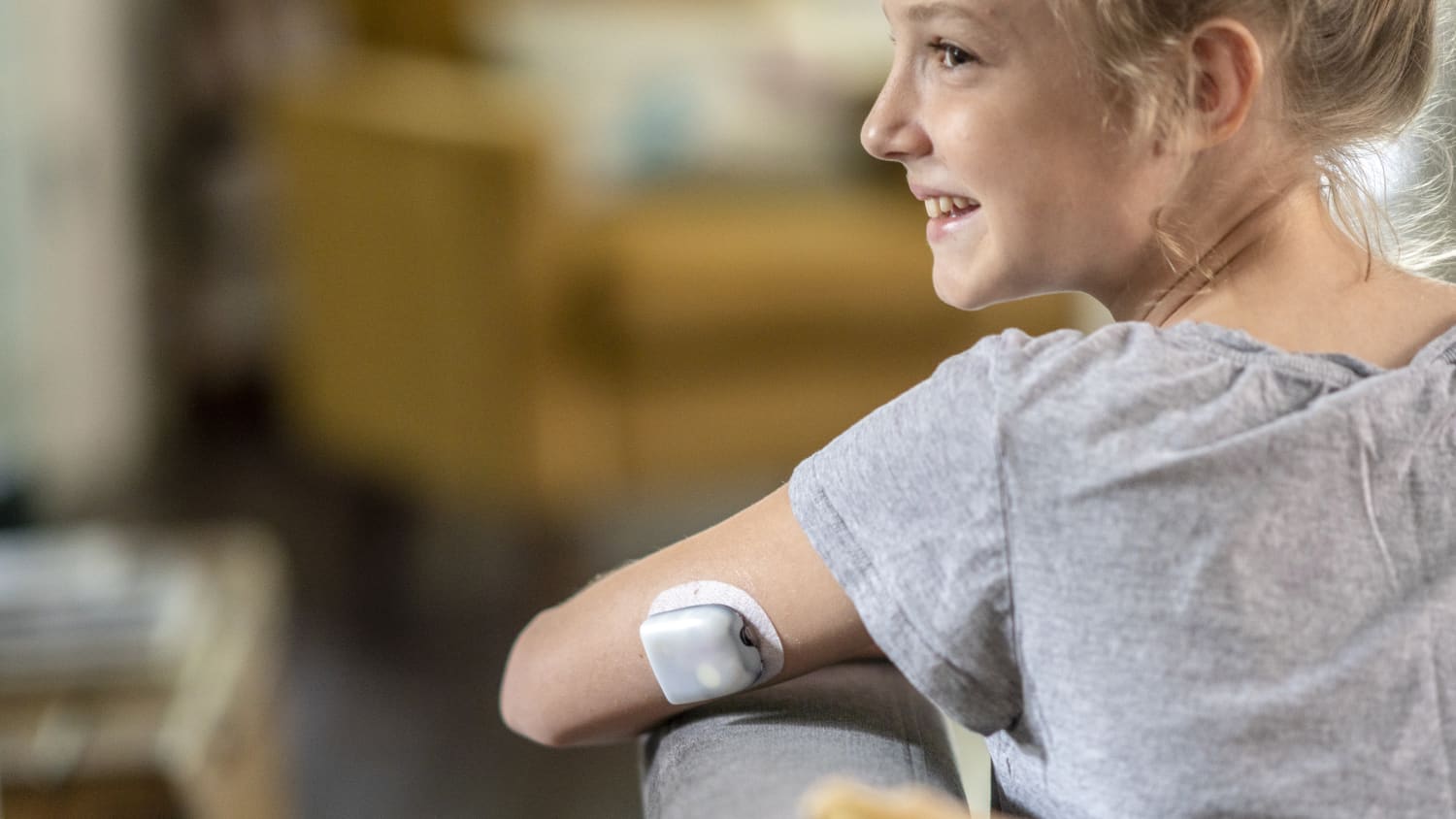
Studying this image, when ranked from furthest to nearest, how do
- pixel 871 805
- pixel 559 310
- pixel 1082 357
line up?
pixel 559 310
pixel 1082 357
pixel 871 805

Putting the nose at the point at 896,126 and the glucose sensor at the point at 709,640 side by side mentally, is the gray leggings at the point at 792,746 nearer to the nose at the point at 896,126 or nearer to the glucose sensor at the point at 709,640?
the glucose sensor at the point at 709,640

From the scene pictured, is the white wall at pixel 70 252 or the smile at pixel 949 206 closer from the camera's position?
the smile at pixel 949 206

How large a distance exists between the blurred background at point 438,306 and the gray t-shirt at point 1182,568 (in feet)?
4.78

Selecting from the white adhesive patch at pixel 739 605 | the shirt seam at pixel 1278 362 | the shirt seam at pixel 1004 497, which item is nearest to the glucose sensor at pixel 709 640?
the white adhesive patch at pixel 739 605

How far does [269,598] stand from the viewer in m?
1.91

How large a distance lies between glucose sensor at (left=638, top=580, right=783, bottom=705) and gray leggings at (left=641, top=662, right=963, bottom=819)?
0.09 ft

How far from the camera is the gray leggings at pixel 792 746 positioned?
73 centimetres

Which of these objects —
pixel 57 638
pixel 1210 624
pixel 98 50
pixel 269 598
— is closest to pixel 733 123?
pixel 98 50

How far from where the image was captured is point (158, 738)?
147cm

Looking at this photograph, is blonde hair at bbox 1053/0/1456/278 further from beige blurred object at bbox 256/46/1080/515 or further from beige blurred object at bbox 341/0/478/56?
beige blurred object at bbox 341/0/478/56

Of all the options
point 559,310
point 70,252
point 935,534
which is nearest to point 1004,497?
point 935,534

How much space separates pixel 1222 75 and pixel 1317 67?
0.07m

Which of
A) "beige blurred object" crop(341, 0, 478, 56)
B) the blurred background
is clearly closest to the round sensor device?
the blurred background

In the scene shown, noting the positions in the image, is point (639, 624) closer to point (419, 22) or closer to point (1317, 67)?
point (1317, 67)
